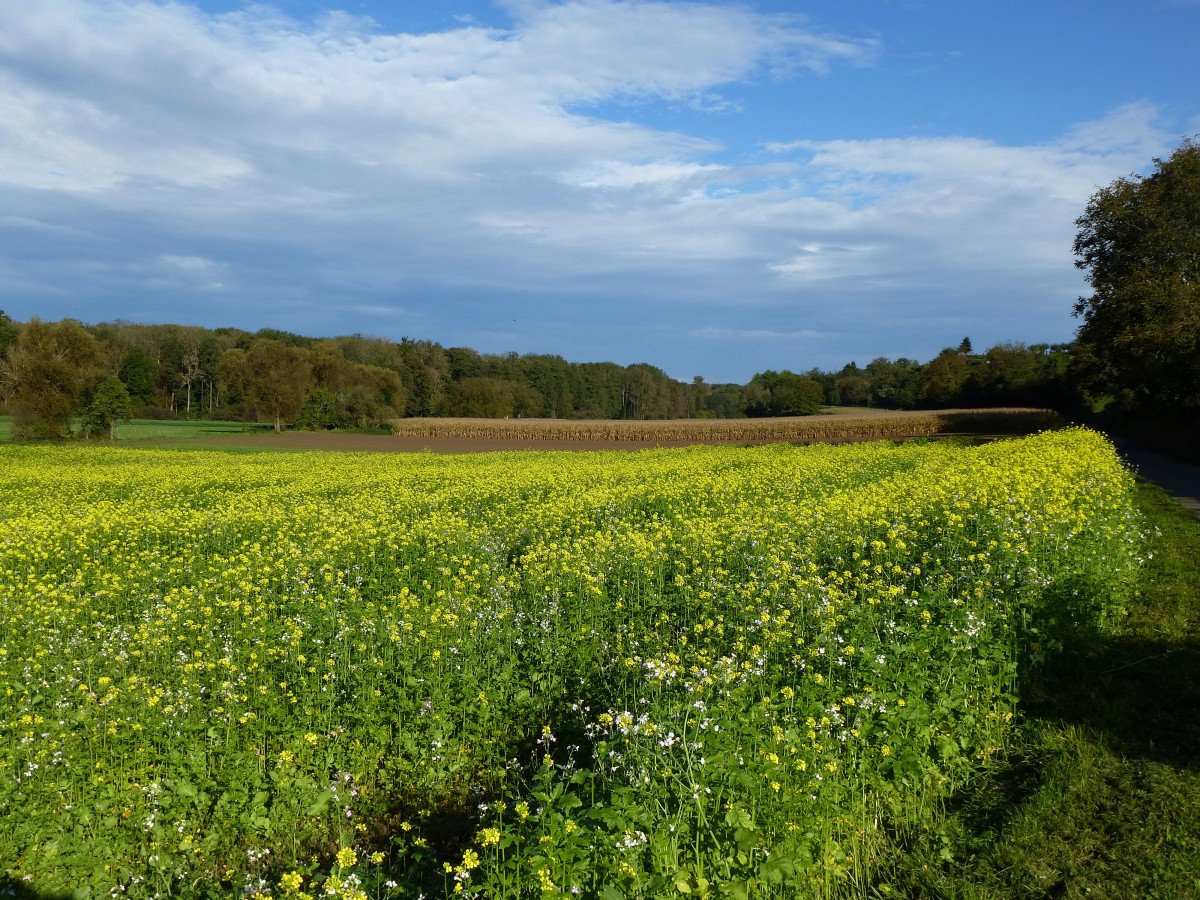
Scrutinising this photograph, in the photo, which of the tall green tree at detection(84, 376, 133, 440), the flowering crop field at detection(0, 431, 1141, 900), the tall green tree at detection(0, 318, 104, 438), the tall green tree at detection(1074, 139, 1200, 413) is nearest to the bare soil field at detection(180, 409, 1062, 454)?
the tall green tree at detection(84, 376, 133, 440)

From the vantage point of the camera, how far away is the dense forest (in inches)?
2099

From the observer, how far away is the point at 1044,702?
23.7 ft

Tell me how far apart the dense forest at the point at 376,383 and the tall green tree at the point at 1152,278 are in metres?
31.8

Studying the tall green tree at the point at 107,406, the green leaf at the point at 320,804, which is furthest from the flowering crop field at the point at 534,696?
the tall green tree at the point at 107,406

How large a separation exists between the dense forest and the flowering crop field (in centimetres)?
4898

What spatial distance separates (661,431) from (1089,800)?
55295 mm

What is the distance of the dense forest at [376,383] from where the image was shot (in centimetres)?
5331

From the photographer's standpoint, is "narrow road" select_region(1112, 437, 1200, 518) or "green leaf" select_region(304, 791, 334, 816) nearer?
"green leaf" select_region(304, 791, 334, 816)

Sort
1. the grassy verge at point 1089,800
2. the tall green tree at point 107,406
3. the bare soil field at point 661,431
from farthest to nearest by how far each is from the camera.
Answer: the bare soil field at point 661,431 → the tall green tree at point 107,406 → the grassy verge at point 1089,800

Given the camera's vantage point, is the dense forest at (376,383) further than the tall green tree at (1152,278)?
Yes

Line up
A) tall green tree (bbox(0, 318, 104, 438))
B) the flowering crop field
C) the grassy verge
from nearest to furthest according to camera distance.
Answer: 1. the flowering crop field
2. the grassy verge
3. tall green tree (bbox(0, 318, 104, 438))

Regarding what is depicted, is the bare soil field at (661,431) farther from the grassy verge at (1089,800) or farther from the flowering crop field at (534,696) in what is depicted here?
the grassy verge at (1089,800)

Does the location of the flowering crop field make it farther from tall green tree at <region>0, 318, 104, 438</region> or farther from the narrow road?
tall green tree at <region>0, 318, 104, 438</region>

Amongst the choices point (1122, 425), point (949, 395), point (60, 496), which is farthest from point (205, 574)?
point (949, 395)
